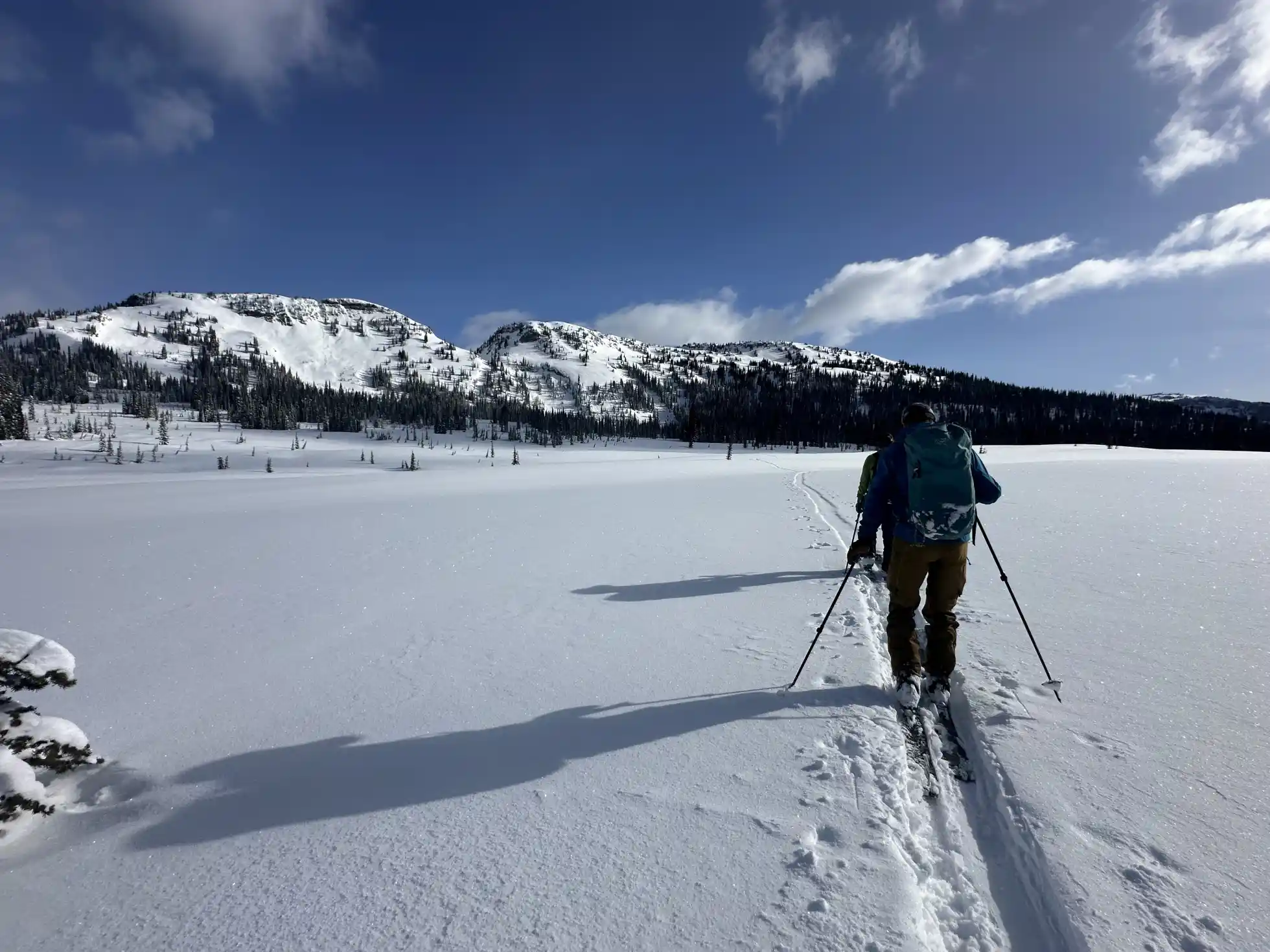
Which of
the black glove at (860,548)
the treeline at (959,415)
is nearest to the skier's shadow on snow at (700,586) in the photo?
the black glove at (860,548)

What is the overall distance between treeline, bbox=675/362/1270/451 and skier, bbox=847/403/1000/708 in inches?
4012

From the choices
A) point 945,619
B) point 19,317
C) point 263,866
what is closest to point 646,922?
point 263,866

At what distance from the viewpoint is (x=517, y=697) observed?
14.8ft

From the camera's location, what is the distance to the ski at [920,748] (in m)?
3.36

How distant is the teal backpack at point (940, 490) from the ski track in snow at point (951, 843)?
61.2 inches

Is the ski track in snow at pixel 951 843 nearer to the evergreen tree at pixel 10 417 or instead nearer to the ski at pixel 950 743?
the ski at pixel 950 743

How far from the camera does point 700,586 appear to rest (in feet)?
26.0

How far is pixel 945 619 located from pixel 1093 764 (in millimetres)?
1332

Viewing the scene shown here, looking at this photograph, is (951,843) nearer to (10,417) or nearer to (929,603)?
(929,603)

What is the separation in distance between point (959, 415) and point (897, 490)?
17254cm

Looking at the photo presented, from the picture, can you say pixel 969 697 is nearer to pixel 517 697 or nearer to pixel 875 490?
pixel 875 490

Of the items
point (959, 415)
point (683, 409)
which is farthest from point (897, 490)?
point (683, 409)

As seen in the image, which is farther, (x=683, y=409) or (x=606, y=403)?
(x=606, y=403)

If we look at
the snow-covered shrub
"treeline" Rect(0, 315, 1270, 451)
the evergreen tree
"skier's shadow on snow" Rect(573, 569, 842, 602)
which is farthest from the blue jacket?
the evergreen tree
